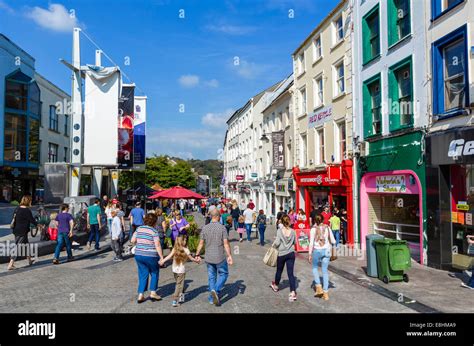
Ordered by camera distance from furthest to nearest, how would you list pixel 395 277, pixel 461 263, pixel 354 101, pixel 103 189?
1. pixel 103 189
2. pixel 354 101
3. pixel 461 263
4. pixel 395 277

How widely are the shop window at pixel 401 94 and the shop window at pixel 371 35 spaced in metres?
1.51

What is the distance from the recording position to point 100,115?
1897cm

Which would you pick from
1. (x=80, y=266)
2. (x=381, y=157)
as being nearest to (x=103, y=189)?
(x=80, y=266)

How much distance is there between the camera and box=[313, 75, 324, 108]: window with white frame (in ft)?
64.8

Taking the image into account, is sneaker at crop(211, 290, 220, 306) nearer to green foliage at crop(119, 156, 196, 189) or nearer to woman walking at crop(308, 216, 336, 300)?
woman walking at crop(308, 216, 336, 300)

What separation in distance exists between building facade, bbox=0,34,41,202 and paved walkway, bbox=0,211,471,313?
941 inches

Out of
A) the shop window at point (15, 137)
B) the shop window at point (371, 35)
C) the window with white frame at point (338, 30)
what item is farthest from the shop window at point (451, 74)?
the shop window at point (15, 137)

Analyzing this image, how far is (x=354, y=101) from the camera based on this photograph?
52.3 ft

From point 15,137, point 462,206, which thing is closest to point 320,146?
point 462,206

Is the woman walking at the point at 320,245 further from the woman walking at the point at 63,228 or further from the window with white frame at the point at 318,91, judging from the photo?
the window with white frame at the point at 318,91

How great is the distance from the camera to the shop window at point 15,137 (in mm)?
31123

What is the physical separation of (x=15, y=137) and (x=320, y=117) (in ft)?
84.4

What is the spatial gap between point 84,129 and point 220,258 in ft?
47.1

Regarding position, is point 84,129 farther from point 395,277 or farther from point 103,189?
point 395,277
